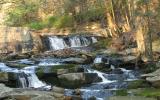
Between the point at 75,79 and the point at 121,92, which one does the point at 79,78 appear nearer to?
the point at 75,79

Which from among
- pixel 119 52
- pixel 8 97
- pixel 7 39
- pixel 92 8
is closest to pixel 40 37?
pixel 7 39

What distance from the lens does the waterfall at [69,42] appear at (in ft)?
100

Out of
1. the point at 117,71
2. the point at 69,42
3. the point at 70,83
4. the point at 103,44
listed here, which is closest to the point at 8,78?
the point at 70,83

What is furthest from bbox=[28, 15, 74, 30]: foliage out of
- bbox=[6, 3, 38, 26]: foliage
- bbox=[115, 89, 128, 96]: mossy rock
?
bbox=[115, 89, 128, 96]: mossy rock

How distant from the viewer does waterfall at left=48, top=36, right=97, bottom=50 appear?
3053 centimetres

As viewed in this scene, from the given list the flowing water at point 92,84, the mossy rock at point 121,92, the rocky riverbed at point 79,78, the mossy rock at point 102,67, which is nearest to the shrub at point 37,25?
the rocky riverbed at point 79,78

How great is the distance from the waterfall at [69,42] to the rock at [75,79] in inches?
497

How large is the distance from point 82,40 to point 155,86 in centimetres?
1545

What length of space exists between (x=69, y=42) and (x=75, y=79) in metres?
13.4

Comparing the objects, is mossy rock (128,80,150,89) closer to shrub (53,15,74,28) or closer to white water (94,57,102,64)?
white water (94,57,102,64)

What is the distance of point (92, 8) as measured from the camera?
113ft

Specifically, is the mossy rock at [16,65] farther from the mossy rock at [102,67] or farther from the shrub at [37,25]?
the shrub at [37,25]

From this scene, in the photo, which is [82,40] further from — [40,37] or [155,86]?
[155,86]

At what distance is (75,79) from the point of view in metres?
17.5
